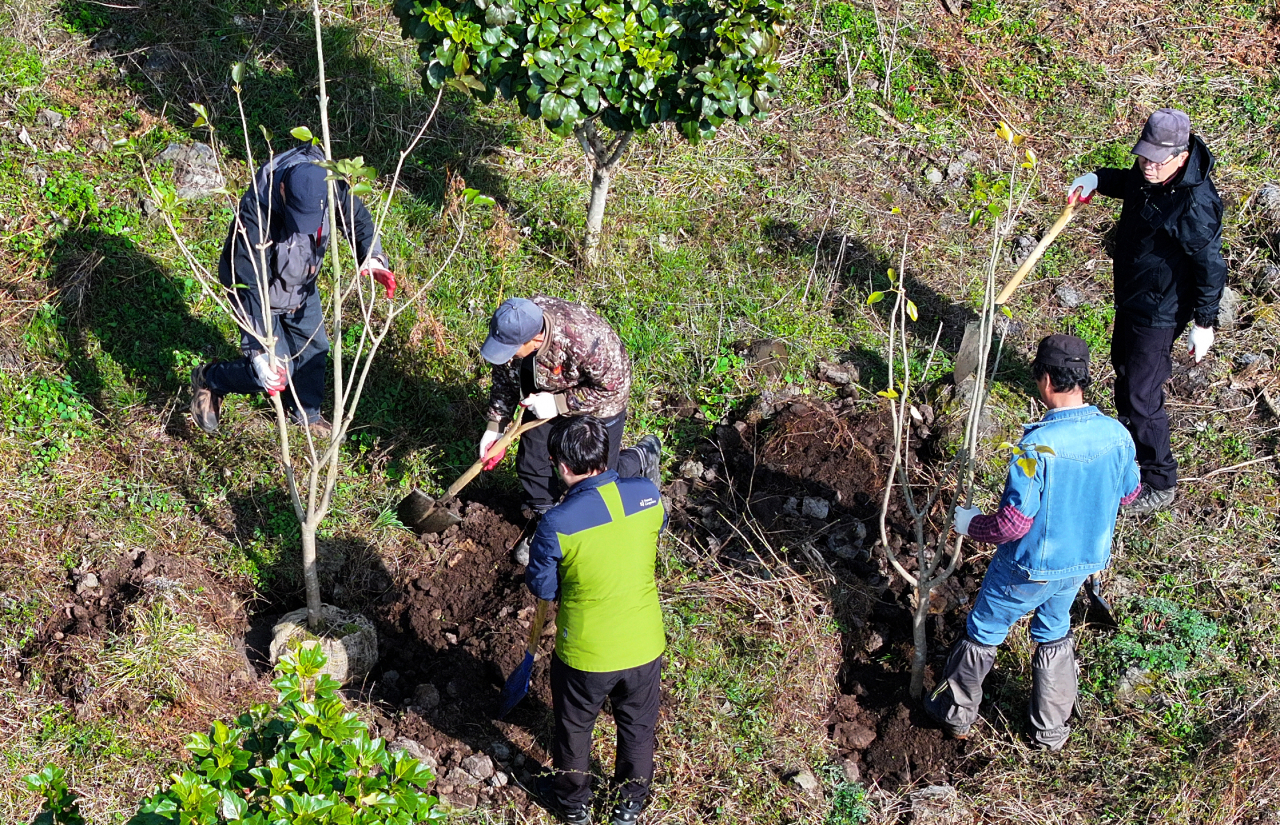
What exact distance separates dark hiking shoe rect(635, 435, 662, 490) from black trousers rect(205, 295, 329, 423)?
1.53 meters

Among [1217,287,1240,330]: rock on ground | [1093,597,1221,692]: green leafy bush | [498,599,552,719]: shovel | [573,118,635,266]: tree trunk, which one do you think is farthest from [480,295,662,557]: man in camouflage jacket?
[1217,287,1240,330]: rock on ground

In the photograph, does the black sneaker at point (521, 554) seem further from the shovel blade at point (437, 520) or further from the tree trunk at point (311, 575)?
the tree trunk at point (311, 575)

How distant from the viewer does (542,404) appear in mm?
4453

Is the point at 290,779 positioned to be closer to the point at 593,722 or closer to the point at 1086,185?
the point at 593,722

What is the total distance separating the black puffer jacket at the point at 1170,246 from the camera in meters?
4.66

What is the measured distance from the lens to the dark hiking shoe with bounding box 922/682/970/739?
4168mm

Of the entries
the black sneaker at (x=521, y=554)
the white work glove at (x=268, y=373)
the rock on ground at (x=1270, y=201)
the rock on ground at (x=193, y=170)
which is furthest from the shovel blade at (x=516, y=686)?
the rock on ground at (x=1270, y=201)

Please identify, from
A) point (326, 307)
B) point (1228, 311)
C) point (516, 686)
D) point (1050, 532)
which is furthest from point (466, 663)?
point (1228, 311)

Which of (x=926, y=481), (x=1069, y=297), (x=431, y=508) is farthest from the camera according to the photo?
(x=1069, y=297)

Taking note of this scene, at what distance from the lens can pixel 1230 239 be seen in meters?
6.60

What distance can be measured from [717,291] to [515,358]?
1.89 m

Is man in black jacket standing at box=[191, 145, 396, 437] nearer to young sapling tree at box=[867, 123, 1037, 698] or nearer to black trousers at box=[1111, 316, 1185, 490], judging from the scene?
young sapling tree at box=[867, 123, 1037, 698]

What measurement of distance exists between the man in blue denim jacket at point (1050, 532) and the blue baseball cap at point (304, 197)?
9.42ft

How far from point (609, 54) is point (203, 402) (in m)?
2.59
